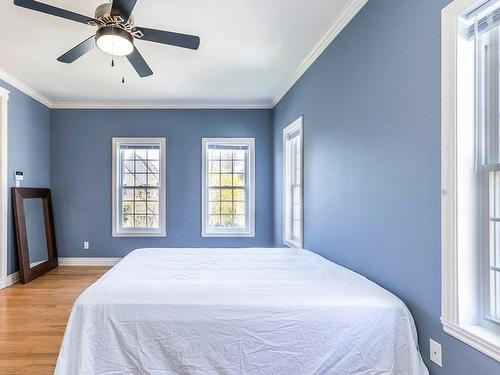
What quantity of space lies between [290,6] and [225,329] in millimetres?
2415

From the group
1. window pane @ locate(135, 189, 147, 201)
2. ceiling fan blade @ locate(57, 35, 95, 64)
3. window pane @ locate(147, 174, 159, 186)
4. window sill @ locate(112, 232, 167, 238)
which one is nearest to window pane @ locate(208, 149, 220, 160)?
window pane @ locate(147, 174, 159, 186)

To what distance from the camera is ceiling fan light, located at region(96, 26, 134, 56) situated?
2.25 m

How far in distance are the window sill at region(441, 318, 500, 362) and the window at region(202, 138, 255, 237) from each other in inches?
157

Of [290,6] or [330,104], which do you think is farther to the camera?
[330,104]

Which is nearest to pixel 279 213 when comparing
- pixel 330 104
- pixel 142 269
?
pixel 330 104

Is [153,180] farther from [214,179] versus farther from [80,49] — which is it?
[80,49]

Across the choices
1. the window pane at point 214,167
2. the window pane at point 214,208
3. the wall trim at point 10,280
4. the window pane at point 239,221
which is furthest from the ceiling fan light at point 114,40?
the wall trim at point 10,280

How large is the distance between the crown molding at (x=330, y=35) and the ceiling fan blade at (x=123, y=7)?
5.23 ft

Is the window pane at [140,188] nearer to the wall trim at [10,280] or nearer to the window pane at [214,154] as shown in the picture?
the window pane at [214,154]

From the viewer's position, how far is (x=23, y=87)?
14.5 ft

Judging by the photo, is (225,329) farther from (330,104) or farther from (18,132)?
(18,132)

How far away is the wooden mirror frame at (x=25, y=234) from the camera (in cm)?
426

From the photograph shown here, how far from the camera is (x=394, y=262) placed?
1910 millimetres

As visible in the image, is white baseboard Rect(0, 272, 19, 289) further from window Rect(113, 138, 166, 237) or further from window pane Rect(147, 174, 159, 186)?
window pane Rect(147, 174, 159, 186)
